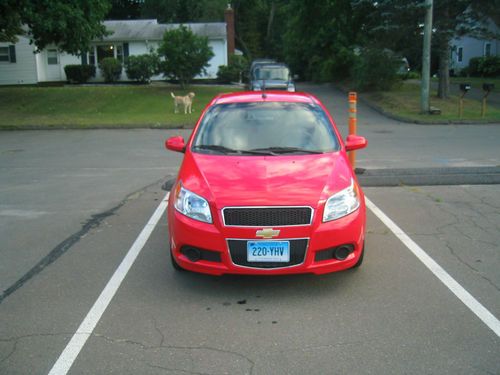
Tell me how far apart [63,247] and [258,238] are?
2.76 metres

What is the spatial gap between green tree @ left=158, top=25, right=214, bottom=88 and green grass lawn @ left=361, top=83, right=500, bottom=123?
28.8 feet

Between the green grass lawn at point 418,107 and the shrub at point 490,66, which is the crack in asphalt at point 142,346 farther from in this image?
the shrub at point 490,66

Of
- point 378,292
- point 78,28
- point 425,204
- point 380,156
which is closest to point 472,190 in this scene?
point 425,204

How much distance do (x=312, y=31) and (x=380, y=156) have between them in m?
21.0

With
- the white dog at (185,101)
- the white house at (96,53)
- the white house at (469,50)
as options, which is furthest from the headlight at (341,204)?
the white house at (469,50)

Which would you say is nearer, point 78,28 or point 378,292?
point 378,292

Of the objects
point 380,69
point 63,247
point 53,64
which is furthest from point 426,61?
point 53,64

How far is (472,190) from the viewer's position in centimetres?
860

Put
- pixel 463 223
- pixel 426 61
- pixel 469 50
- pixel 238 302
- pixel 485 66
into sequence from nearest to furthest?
pixel 238 302 < pixel 463 223 < pixel 426 61 < pixel 485 66 < pixel 469 50

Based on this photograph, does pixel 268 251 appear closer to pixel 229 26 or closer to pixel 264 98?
pixel 264 98

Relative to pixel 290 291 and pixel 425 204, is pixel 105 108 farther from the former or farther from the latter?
pixel 290 291

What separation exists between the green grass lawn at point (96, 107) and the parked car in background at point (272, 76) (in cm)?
256

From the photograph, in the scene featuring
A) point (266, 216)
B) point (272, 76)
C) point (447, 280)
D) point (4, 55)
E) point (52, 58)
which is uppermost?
point (4, 55)

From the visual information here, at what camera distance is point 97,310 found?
440 centimetres
